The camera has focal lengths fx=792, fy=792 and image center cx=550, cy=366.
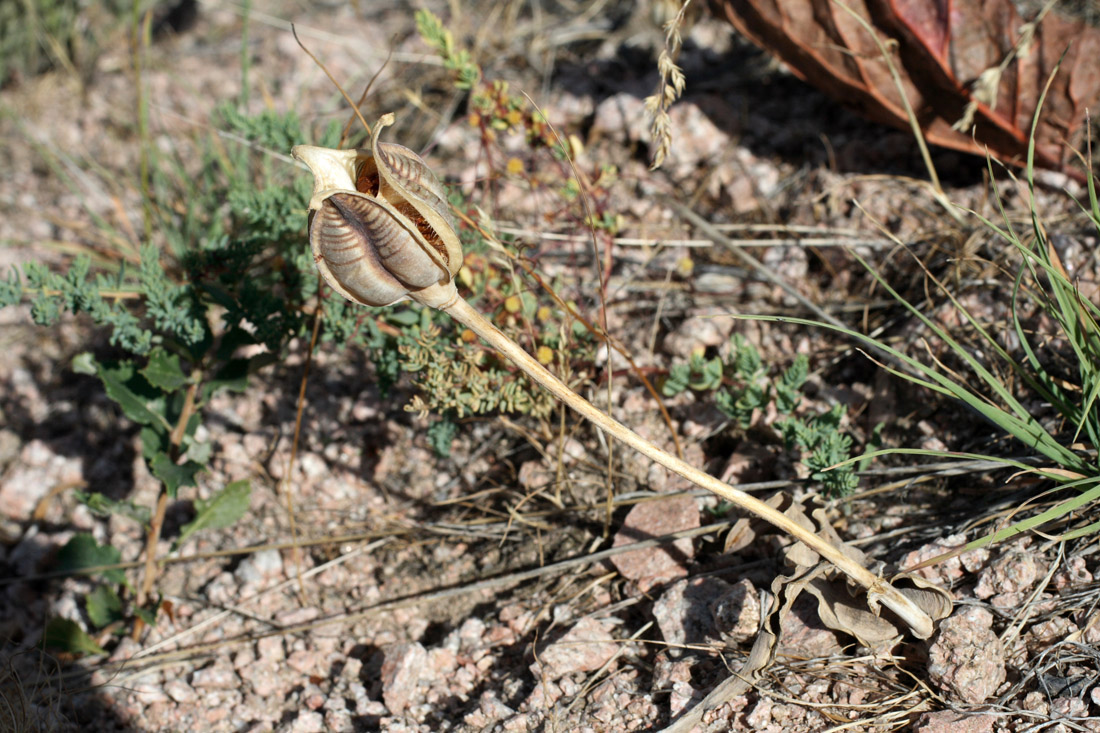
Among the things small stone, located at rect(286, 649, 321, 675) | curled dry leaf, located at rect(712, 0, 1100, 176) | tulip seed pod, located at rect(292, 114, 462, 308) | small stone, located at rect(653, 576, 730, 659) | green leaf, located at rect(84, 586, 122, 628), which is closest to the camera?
tulip seed pod, located at rect(292, 114, 462, 308)

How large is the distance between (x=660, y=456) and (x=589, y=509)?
2.90 ft

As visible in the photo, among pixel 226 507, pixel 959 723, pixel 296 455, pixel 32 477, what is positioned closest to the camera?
pixel 959 723

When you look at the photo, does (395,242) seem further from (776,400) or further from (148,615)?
(148,615)

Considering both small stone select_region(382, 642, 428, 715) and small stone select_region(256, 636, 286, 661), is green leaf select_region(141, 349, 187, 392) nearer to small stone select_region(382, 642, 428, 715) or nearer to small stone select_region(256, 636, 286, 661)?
small stone select_region(256, 636, 286, 661)

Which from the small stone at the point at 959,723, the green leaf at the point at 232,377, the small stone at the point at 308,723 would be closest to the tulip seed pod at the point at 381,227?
the green leaf at the point at 232,377

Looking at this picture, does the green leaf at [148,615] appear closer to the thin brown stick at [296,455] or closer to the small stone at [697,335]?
the thin brown stick at [296,455]

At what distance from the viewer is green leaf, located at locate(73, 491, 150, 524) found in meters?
2.27

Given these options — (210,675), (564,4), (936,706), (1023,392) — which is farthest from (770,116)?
(210,675)

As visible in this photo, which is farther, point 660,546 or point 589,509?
point 589,509

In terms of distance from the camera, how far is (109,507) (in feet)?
7.53

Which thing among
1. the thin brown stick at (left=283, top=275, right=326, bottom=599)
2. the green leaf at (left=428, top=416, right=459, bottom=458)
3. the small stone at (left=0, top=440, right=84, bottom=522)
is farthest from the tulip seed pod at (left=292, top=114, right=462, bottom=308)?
the small stone at (left=0, top=440, right=84, bottom=522)

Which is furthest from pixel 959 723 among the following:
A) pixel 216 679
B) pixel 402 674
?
pixel 216 679

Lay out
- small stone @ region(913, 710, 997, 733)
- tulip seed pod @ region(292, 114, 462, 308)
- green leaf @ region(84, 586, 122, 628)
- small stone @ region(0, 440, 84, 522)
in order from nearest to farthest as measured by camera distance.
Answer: tulip seed pod @ region(292, 114, 462, 308) < small stone @ region(913, 710, 997, 733) < green leaf @ region(84, 586, 122, 628) < small stone @ region(0, 440, 84, 522)

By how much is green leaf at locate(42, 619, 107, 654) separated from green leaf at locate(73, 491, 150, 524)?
0.32 m
